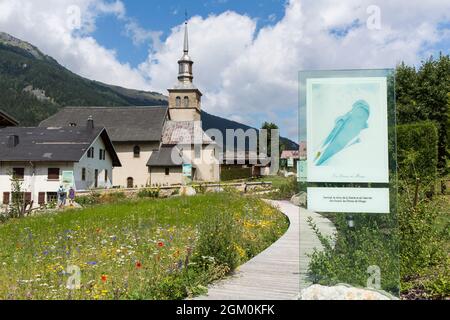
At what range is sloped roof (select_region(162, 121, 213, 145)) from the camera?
52344mm

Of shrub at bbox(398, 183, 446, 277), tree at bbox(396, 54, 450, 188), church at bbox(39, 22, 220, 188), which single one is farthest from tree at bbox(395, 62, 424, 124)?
church at bbox(39, 22, 220, 188)

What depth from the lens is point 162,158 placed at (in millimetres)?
49406

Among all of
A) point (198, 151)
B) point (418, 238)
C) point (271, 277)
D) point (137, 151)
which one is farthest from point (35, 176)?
point (418, 238)

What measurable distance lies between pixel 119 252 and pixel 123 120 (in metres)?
51.1

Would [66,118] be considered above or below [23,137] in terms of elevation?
above

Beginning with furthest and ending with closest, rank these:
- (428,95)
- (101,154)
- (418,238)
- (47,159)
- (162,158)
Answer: (162,158)
(101,154)
(47,159)
(428,95)
(418,238)

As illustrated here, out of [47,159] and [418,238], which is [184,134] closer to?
[47,159]

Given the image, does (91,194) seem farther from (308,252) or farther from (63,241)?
(308,252)

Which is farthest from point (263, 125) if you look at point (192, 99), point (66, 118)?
point (66, 118)

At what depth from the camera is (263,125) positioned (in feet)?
230

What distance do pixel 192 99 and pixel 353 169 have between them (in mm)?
56575

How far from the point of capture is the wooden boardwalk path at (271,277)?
5215 millimetres

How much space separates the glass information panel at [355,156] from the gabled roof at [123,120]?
47.6m

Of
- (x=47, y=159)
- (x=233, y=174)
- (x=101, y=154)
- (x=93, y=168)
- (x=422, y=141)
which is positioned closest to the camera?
(x=422, y=141)
